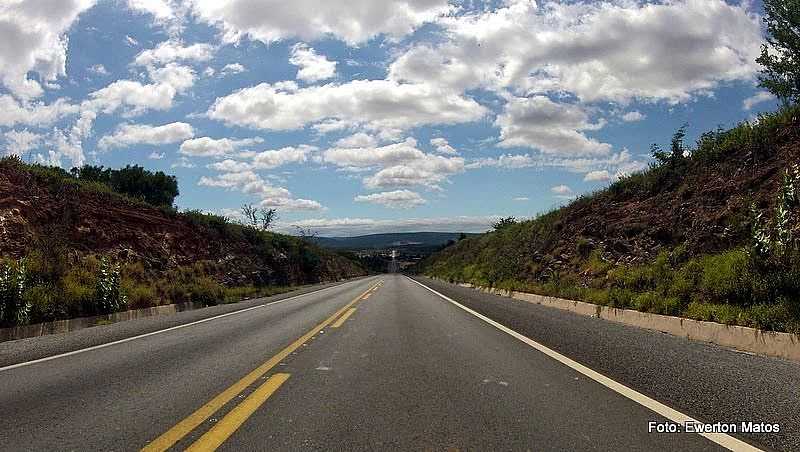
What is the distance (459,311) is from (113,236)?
18.0 meters

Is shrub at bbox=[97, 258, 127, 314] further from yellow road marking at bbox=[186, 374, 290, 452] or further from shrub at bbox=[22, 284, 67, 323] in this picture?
yellow road marking at bbox=[186, 374, 290, 452]

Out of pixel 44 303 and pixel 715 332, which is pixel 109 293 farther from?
pixel 715 332

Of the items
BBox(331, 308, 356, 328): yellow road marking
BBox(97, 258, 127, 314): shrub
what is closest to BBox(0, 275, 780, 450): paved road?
BBox(331, 308, 356, 328): yellow road marking

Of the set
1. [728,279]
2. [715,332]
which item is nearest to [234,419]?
[715,332]

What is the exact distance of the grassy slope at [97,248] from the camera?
14484mm

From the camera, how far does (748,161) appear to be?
48.9ft

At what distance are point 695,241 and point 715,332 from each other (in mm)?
6048

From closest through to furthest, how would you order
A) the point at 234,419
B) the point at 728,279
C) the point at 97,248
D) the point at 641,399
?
the point at 234,419 < the point at 641,399 < the point at 728,279 < the point at 97,248

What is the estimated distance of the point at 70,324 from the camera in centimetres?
1307

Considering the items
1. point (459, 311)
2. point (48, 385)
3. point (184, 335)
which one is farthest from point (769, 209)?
point (48, 385)

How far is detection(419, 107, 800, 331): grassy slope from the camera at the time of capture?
941cm

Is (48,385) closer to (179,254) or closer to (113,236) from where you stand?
(113,236)

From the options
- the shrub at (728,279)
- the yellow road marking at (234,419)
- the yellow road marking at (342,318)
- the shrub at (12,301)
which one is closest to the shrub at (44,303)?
the shrub at (12,301)

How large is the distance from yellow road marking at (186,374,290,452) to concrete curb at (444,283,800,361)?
23.2 feet
